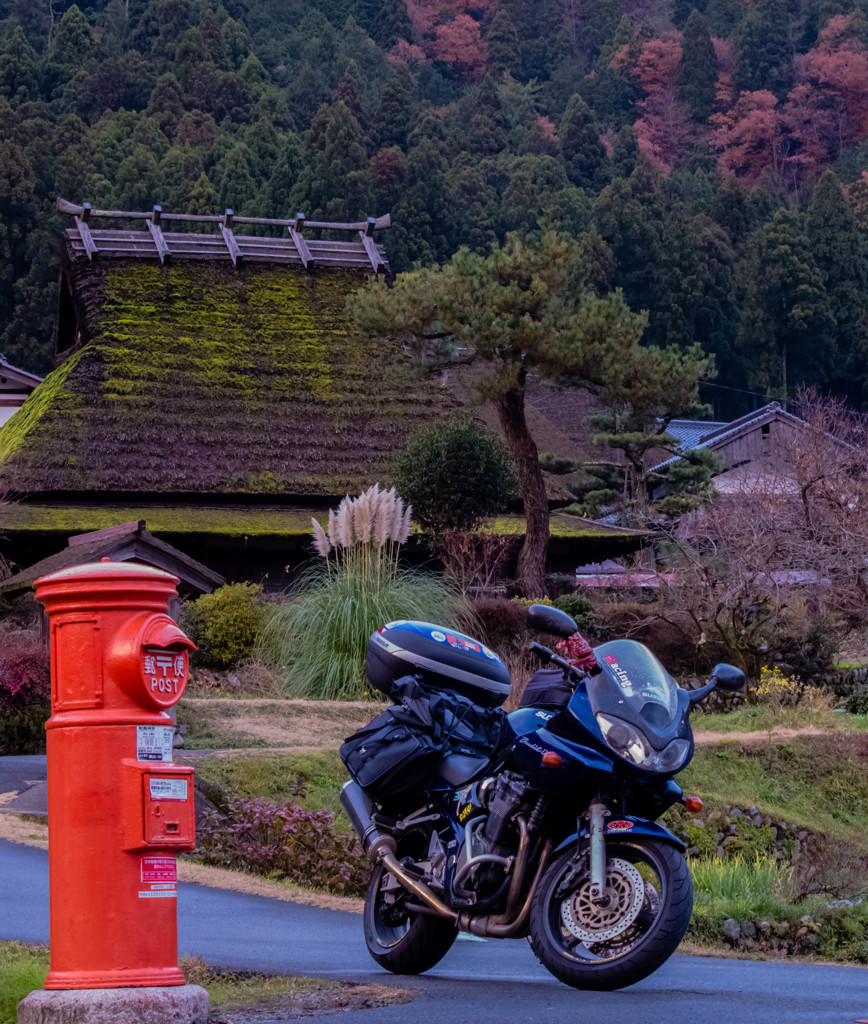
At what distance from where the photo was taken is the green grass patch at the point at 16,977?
15.6 ft

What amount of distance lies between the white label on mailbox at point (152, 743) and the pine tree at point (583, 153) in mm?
64214

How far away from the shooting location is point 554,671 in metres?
5.76

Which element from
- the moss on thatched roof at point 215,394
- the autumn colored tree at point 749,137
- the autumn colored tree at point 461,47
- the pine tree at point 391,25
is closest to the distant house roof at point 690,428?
the moss on thatched roof at point 215,394

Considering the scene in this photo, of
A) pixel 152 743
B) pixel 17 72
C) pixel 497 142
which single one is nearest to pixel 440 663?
pixel 152 743

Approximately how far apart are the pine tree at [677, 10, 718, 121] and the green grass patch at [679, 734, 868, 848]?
70.9m

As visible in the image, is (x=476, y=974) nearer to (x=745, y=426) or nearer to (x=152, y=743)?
(x=152, y=743)

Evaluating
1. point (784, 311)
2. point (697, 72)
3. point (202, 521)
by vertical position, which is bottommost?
point (202, 521)

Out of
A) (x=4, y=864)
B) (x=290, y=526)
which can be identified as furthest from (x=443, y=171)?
(x=4, y=864)

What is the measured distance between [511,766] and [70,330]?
30122 mm

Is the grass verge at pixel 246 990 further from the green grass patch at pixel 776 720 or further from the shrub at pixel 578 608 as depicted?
the shrub at pixel 578 608

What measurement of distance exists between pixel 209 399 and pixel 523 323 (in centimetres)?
795

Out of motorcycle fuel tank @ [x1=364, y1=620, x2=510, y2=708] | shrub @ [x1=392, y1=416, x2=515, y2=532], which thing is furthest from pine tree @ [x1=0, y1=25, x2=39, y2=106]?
motorcycle fuel tank @ [x1=364, y1=620, x2=510, y2=708]

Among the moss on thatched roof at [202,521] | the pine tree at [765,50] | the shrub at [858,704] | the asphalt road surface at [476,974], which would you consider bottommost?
the asphalt road surface at [476,974]

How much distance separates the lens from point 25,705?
14211mm
